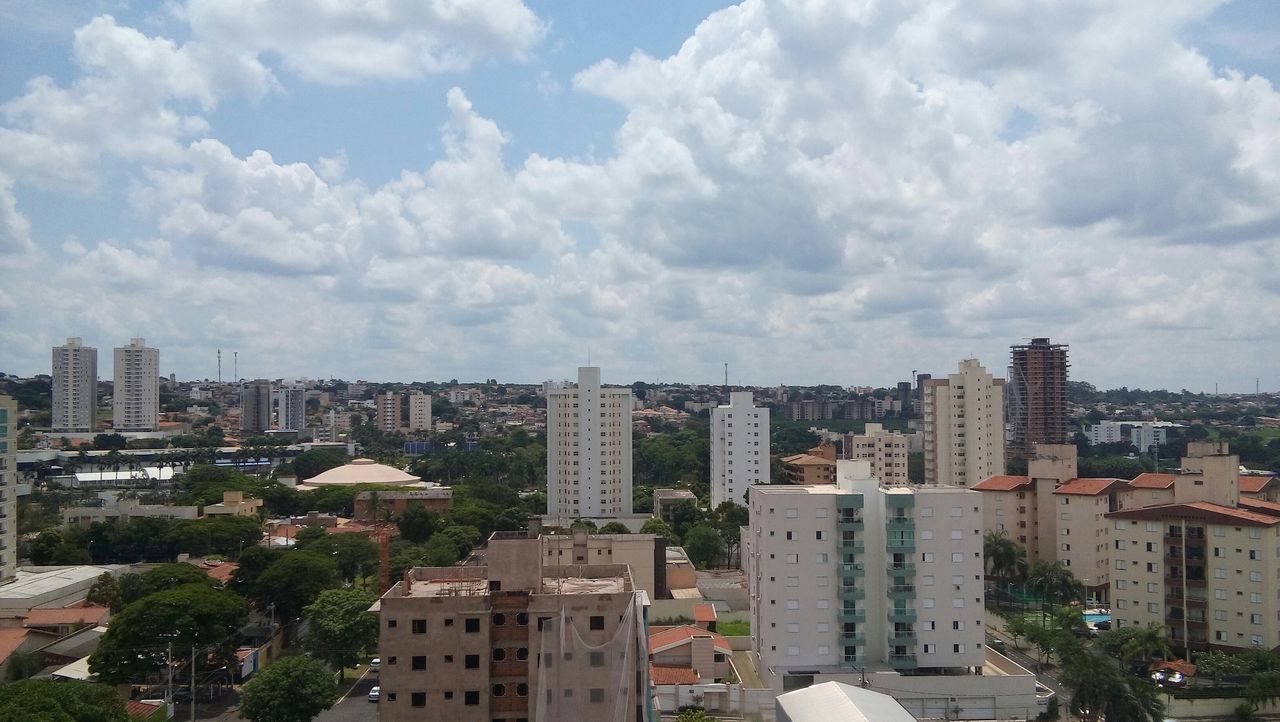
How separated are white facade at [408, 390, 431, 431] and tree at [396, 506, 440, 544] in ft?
302

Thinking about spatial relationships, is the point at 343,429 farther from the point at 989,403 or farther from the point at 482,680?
the point at 482,680

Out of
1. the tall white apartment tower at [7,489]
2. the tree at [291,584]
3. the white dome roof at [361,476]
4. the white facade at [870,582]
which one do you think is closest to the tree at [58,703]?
the tree at [291,584]

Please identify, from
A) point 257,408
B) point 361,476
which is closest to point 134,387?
point 257,408

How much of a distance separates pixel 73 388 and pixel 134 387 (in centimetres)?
696

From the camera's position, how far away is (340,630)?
97.7 feet

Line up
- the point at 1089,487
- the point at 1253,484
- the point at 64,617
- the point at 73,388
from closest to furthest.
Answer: the point at 64,617 < the point at 1253,484 < the point at 1089,487 < the point at 73,388

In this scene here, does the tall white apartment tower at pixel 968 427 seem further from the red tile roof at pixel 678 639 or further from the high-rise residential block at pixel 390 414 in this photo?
the high-rise residential block at pixel 390 414

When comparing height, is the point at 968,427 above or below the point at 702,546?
above

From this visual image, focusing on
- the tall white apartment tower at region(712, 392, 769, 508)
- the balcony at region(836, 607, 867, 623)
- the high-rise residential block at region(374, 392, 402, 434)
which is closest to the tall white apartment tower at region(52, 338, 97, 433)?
the high-rise residential block at region(374, 392, 402, 434)

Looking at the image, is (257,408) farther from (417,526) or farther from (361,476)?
(417,526)

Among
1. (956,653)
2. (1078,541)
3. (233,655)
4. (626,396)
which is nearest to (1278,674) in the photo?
(956,653)

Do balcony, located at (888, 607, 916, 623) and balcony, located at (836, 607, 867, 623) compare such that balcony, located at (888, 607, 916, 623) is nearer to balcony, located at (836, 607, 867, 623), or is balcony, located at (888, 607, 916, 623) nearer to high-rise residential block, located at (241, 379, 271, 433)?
balcony, located at (836, 607, 867, 623)

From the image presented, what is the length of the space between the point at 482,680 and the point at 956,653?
15.4 metres

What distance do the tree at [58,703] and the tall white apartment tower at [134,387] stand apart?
115 m
